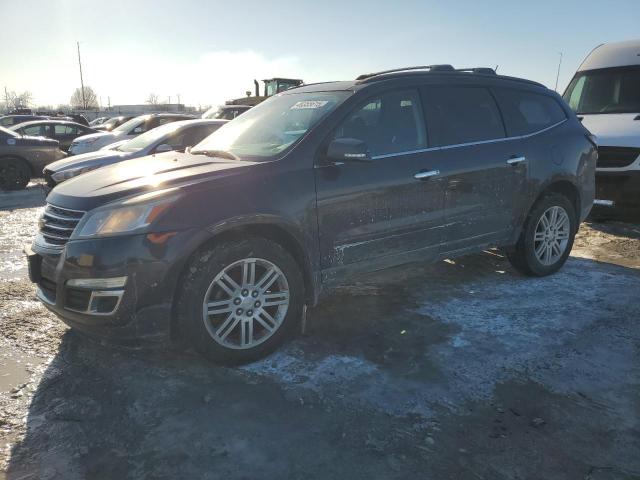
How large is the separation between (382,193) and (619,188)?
4.89m

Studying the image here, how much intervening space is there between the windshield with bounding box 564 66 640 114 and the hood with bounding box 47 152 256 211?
6783 mm

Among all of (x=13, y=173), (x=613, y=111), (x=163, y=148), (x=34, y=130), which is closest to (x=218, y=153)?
(x=163, y=148)

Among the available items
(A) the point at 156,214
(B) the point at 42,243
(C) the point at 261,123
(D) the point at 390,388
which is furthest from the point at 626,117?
(B) the point at 42,243

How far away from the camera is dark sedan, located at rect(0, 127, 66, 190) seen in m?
11.1

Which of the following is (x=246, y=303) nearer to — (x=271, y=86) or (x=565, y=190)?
(x=565, y=190)

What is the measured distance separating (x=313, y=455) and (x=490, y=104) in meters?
3.46

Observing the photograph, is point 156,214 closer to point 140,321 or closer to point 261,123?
point 140,321

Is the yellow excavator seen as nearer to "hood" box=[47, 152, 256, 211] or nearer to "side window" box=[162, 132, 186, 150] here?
"side window" box=[162, 132, 186, 150]

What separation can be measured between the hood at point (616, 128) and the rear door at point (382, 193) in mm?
4393

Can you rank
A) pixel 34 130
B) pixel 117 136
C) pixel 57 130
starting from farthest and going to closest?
pixel 57 130
pixel 34 130
pixel 117 136

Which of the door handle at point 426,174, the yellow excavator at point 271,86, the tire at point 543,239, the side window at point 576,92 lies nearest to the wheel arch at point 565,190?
the tire at point 543,239

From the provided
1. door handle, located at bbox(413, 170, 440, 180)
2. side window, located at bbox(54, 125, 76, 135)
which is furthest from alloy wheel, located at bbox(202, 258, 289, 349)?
side window, located at bbox(54, 125, 76, 135)

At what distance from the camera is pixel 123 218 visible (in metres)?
2.91

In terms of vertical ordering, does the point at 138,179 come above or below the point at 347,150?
below
